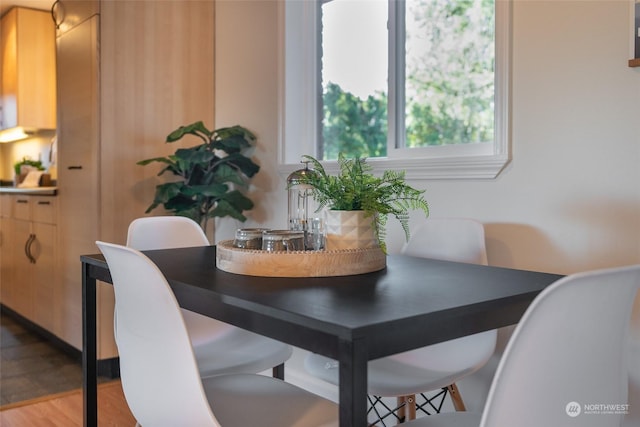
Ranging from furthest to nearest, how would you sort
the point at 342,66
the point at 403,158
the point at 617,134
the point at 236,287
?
the point at 342,66, the point at 403,158, the point at 617,134, the point at 236,287

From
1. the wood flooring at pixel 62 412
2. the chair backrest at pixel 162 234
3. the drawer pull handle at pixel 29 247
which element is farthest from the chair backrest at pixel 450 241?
the drawer pull handle at pixel 29 247

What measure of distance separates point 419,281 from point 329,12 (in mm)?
2079

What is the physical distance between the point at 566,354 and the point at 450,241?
3.57 ft

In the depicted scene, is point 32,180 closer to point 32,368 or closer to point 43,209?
point 43,209

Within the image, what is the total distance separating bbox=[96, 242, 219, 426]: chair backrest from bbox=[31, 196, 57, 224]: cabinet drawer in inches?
98.1

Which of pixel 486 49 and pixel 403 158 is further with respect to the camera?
pixel 403 158

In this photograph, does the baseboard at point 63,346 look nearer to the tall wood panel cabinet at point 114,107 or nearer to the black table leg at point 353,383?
the tall wood panel cabinet at point 114,107

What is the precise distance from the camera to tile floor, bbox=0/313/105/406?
2.88m

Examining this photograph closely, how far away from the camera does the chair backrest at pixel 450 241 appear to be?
6.30 feet

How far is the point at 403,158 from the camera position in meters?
2.49

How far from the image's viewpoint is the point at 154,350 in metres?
1.21

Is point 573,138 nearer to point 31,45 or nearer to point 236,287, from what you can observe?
point 236,287

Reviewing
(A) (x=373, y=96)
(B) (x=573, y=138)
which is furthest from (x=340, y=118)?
(B) (x=573, y=138)

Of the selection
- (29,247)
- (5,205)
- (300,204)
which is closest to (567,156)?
(300,204)
